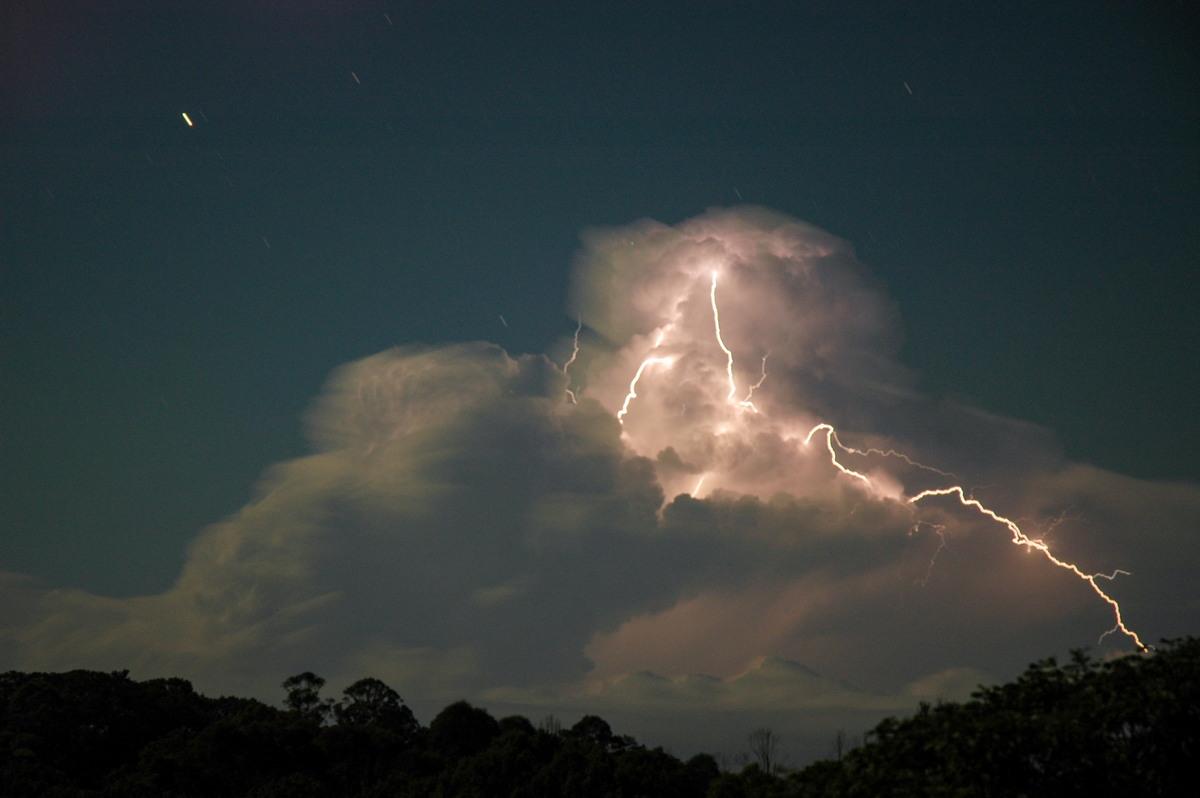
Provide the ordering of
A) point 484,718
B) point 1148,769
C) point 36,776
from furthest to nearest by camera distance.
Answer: point 484,718, point 36,776, point 1148,769

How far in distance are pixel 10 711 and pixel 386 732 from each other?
25550mm

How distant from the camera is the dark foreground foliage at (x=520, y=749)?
1714cm

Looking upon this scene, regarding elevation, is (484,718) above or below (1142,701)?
above

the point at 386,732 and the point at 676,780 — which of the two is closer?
the point at 676,780

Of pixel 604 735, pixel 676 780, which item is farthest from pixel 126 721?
pixel 676 780

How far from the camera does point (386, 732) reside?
7012 cm

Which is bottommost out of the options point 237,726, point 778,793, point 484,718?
point 778,793

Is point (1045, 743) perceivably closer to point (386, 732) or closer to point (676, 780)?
point (676, 780)

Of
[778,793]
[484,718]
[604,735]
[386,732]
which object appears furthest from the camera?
[604,735]

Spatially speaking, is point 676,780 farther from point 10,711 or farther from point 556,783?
point 10,711

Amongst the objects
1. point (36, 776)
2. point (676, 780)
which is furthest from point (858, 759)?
point (36, 776)

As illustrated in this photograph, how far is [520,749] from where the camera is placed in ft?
176

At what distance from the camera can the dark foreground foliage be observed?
17.1 m

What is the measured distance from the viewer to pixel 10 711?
67.9 m
